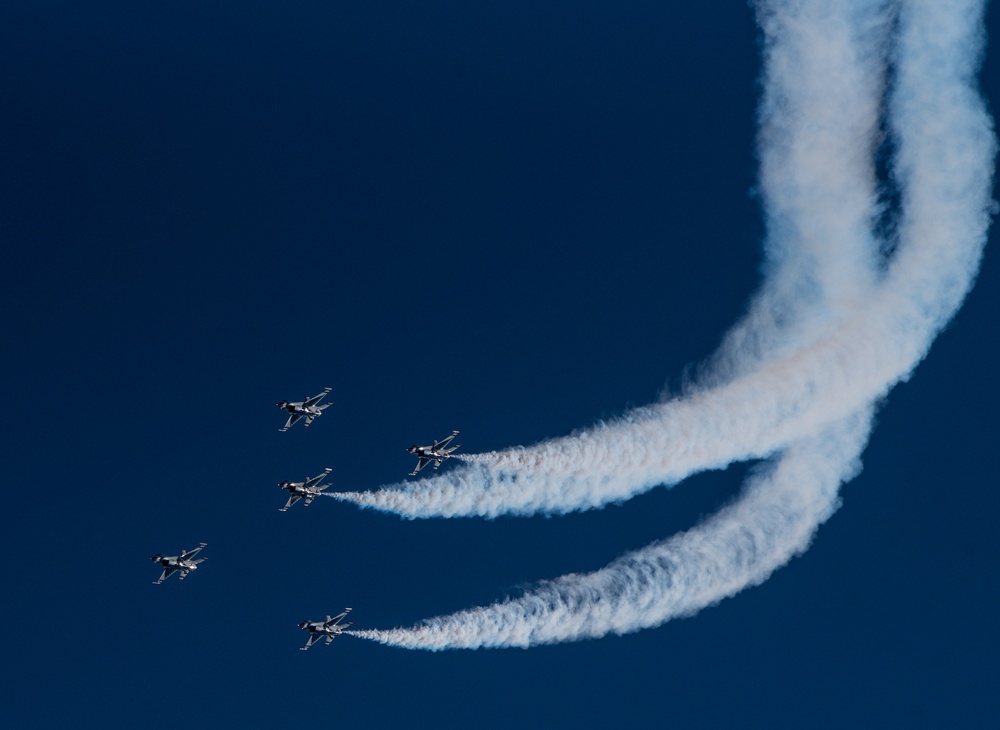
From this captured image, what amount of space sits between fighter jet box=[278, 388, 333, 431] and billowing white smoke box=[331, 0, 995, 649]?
5438 millimetres

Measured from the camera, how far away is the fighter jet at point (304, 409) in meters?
55.6

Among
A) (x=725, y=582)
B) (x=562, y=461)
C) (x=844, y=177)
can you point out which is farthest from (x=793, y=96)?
(x=725, y=582)

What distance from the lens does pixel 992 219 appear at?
4812 cm

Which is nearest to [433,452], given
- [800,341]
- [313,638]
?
[313,638]

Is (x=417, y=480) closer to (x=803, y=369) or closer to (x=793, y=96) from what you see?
(x=803, y=369)

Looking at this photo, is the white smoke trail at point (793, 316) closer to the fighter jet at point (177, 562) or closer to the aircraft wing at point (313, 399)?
the aircraft wing at point (313, 399)

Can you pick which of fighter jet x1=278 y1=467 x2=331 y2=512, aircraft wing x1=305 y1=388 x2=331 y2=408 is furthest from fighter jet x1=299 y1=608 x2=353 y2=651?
aircraft wing x1=305 y1=388 x2=331 y2=408

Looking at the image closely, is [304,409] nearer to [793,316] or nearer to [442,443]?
[442,443]

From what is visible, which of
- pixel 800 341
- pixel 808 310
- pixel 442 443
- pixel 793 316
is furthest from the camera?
pixel 442 443

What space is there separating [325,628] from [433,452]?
11575 mm

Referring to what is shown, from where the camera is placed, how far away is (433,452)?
53062 millimetres

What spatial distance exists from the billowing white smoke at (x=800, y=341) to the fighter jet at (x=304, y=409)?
544 cm

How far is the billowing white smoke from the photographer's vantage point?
154 ft

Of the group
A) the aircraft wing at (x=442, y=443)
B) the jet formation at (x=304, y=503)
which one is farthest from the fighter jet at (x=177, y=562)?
the aircraft wing at (x=442, y=443)
